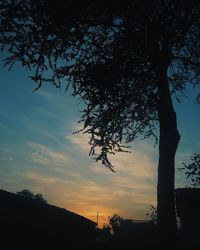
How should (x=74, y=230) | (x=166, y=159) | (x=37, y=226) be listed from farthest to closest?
(x=74, y=230), (x=166, y=159), (x=37, y=226)

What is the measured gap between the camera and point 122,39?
54.3ft

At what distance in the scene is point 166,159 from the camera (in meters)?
16.1

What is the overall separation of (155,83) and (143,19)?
3.62m

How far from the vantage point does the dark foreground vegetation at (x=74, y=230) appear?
10914mm

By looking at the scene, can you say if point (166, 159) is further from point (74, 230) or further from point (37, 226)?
point (74, 230)

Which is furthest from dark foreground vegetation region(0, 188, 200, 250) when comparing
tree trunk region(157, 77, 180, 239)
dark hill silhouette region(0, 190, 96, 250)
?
tree trunk region(157, 77, 180, 239)

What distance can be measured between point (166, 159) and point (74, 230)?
11156 millimetres

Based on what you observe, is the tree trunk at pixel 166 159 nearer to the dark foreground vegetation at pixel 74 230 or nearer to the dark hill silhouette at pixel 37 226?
the dark foreground vegetation at pixel 74 230

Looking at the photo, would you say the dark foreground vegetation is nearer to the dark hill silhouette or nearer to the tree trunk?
the dark hill silhouette

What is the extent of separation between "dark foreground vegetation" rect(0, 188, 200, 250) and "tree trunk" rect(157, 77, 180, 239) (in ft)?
3.15

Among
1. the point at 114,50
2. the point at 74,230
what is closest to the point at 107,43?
the point at 114,50

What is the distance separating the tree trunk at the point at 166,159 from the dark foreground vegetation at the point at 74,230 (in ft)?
3.15

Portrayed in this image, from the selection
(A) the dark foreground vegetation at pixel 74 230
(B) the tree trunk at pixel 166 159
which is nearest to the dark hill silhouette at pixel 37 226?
(A) the dark foreground vegetation at pixel 74 230

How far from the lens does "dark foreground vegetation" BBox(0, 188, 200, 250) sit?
10.9 meters
